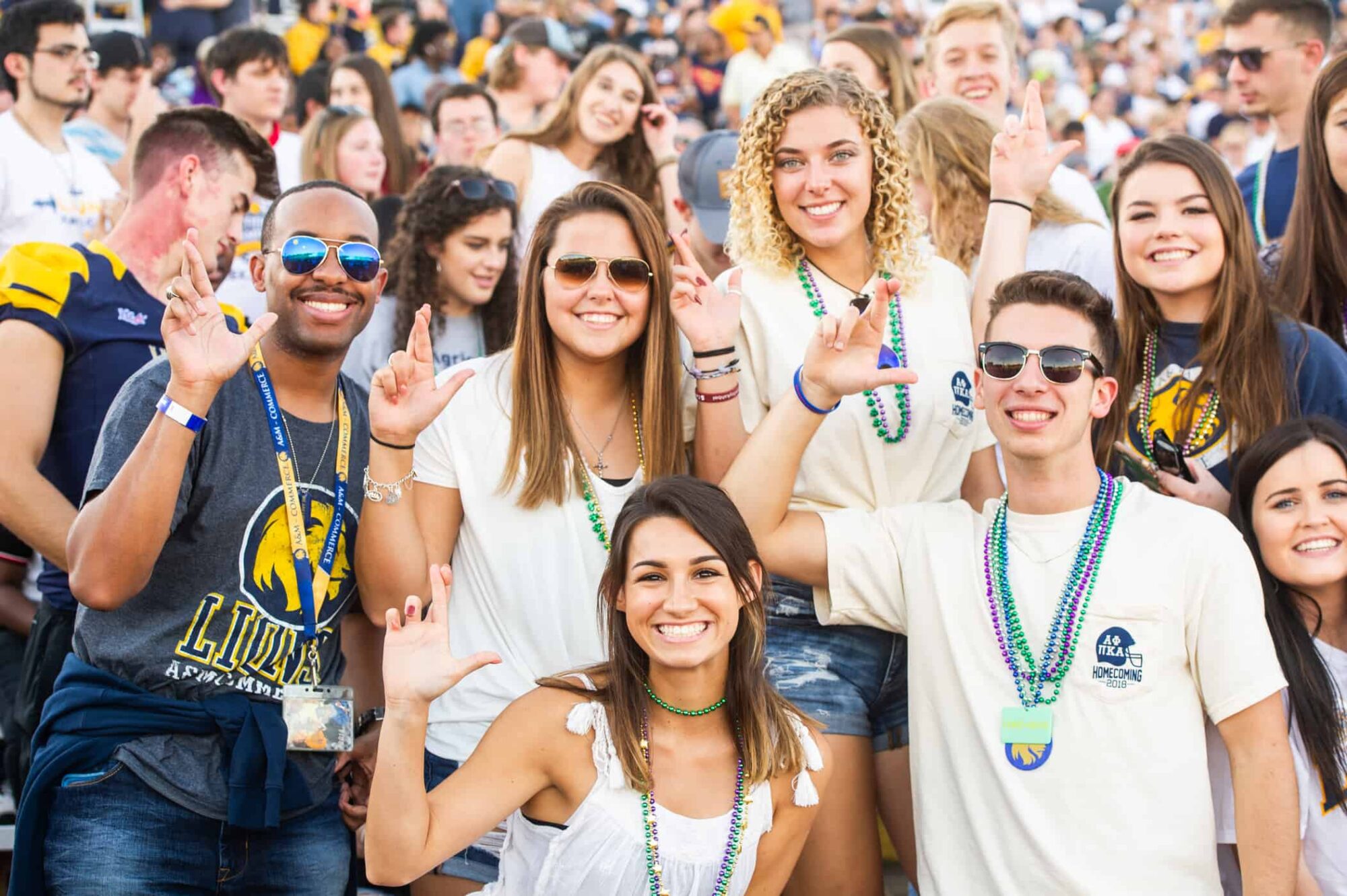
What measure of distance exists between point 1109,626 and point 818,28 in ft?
42.9

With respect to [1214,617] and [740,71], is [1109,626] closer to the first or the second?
[1214,617]

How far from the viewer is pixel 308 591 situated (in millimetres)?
3223

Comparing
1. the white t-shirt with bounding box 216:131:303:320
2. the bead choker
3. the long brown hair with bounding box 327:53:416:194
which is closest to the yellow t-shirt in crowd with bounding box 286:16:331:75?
the long brown hair with bounding box 327:53:416:194

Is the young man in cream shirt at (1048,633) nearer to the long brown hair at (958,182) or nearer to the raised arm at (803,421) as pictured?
the raised arm at (803,421)

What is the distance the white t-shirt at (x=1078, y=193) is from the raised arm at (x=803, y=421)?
192 cm

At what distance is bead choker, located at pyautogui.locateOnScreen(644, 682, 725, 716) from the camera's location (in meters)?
3.00

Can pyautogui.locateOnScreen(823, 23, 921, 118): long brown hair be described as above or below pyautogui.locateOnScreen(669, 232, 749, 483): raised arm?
above

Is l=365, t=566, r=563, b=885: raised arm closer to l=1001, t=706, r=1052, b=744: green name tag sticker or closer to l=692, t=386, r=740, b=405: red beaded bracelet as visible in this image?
l=692, t=386, r=740, b=405: red beaded bracelet

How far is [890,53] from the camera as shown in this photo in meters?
6.01

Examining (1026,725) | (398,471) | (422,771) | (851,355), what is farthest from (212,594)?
(1026,725)

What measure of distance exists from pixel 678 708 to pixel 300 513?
3.34 ft

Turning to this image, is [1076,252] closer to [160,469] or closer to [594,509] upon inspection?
[594,509]

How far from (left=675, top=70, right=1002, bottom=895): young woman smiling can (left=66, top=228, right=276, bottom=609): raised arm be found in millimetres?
1123

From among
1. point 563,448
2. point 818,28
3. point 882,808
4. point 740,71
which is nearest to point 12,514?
point 563,448
